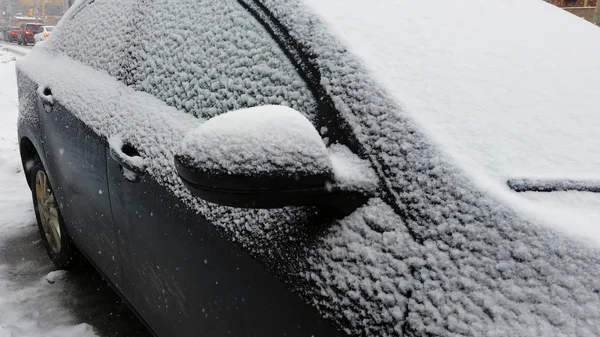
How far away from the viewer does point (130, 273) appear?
5.76ft

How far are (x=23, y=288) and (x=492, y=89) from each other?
102 inches

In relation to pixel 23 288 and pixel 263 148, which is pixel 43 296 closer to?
pixel 23 288

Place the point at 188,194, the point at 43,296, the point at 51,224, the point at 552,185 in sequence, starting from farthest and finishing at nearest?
the point at 51,224 → the point at 43,296 → the point at 188,194 → the point at 552,185

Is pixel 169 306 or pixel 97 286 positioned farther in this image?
pixel 97 286

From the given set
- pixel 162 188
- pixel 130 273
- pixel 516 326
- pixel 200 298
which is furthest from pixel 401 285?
pixel 130 273

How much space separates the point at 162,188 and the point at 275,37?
55 cm

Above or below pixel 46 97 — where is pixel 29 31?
below

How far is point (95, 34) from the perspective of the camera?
2.35m

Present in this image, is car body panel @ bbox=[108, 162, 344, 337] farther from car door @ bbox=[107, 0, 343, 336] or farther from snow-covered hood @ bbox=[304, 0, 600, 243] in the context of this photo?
snow-covered hood @ bbox=[304, 0, 600, 243]

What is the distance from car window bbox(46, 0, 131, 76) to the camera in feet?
6.83

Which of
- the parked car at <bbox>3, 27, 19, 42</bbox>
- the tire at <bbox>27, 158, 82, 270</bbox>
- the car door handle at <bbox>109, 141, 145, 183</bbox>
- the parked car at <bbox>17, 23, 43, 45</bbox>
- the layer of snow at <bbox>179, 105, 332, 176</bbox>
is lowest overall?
the parked car at <bbox>3, 27, 19, 42</bbox>

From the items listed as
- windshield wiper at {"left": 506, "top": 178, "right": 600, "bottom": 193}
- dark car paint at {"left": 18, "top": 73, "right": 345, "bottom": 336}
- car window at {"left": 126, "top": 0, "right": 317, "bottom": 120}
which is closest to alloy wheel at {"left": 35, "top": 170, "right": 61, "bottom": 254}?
dark car paint at {"left": 18, "top": 73, "right": 345, "bottom": 336}

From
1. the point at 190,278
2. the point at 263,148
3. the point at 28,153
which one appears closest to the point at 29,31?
the point at 28,153

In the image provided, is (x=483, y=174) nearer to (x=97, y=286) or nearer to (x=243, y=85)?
(x=243, y=85)
